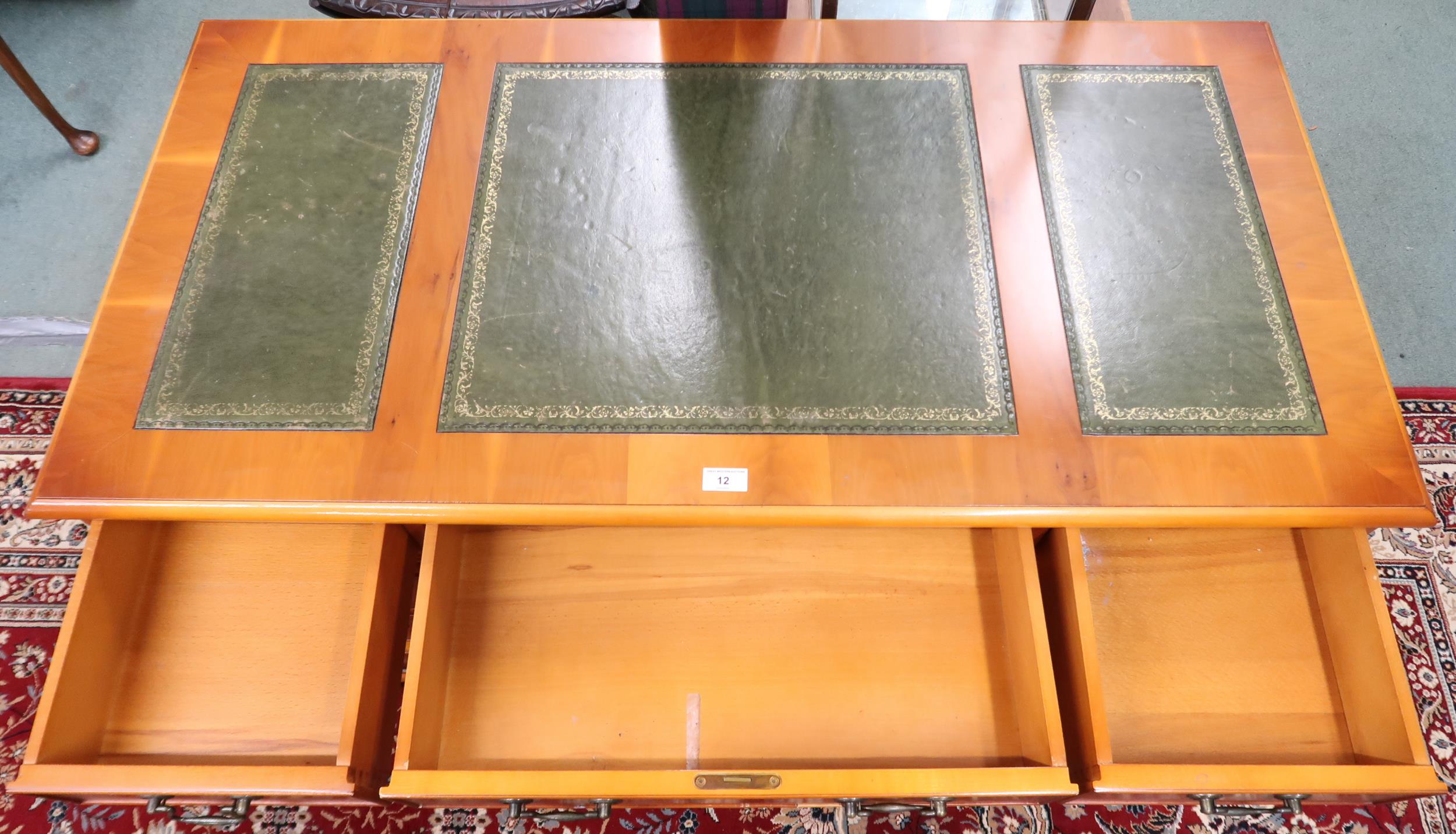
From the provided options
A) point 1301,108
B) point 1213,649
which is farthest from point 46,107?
point 1301,108

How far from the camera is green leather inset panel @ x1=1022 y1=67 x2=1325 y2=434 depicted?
92 centimetres

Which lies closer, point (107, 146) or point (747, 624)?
point (747, 624)

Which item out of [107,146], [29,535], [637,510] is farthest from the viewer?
[107,146]

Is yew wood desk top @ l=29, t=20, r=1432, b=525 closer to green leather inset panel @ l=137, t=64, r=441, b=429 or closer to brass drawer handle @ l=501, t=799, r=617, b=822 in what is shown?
green leather inset panel @ l=137, t=64, r=441, b=429

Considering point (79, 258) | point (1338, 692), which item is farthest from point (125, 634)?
point (1338, 692)

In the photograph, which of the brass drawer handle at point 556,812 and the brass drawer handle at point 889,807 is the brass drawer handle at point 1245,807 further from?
the brass drawer handle at point 556,812

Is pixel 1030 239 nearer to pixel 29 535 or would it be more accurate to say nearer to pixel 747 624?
pixel 747 624

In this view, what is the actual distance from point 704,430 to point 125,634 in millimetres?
829

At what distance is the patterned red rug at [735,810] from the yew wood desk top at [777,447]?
1.95 ft

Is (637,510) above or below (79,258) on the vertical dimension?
below

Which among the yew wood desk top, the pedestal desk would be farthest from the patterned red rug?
the yew wood desk top

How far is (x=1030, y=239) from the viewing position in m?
1.01

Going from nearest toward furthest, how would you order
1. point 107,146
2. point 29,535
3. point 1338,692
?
point 1338,692 < point 29,535 < point 107,146

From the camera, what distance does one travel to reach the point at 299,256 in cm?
102
